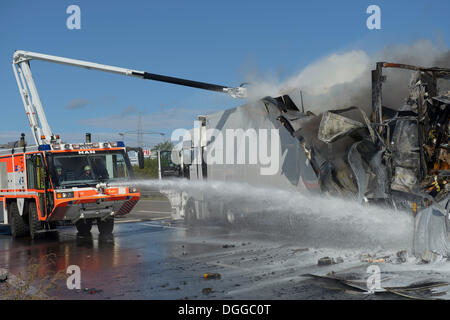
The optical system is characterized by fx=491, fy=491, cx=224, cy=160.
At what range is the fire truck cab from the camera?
12773 mm

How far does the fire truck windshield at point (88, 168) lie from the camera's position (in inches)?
508

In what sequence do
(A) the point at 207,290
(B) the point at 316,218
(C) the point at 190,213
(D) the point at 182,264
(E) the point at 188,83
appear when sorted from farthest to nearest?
(E) the point at 188,83 < (C) the point at 190,213 < (B) the point at 316,218 < (D) the point at 182,264 < (A) the point at 207,290

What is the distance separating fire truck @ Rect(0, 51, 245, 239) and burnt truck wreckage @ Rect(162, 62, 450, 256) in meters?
5.25

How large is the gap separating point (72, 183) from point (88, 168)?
2.06ft

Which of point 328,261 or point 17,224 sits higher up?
point 328,261

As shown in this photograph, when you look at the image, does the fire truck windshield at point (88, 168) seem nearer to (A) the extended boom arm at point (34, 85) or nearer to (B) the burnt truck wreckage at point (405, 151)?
(A) the extended boom arm at point (34, 85)

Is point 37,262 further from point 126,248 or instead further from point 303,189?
point 303,189

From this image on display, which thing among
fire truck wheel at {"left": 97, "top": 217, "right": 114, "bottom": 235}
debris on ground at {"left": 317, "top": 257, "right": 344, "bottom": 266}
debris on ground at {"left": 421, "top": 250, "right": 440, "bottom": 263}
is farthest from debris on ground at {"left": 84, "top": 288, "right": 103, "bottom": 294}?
fire truck wheel at {"left": 97, "top": 217, "right": 114, "bottom": 235}

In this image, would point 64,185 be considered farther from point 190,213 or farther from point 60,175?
point 190,213

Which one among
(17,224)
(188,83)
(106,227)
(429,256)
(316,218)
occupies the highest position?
(188,83)

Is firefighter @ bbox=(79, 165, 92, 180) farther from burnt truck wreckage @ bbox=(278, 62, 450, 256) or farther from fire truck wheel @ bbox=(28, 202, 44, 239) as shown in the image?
burnt truck wreckage @ bbox=(278, 62, 450, 256)

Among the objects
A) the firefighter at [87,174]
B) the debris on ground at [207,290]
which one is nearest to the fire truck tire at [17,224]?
the firefighter at [87,174]

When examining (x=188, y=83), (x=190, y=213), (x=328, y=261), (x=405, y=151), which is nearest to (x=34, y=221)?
(x=190, y=213)

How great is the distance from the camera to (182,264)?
30.6 ft
